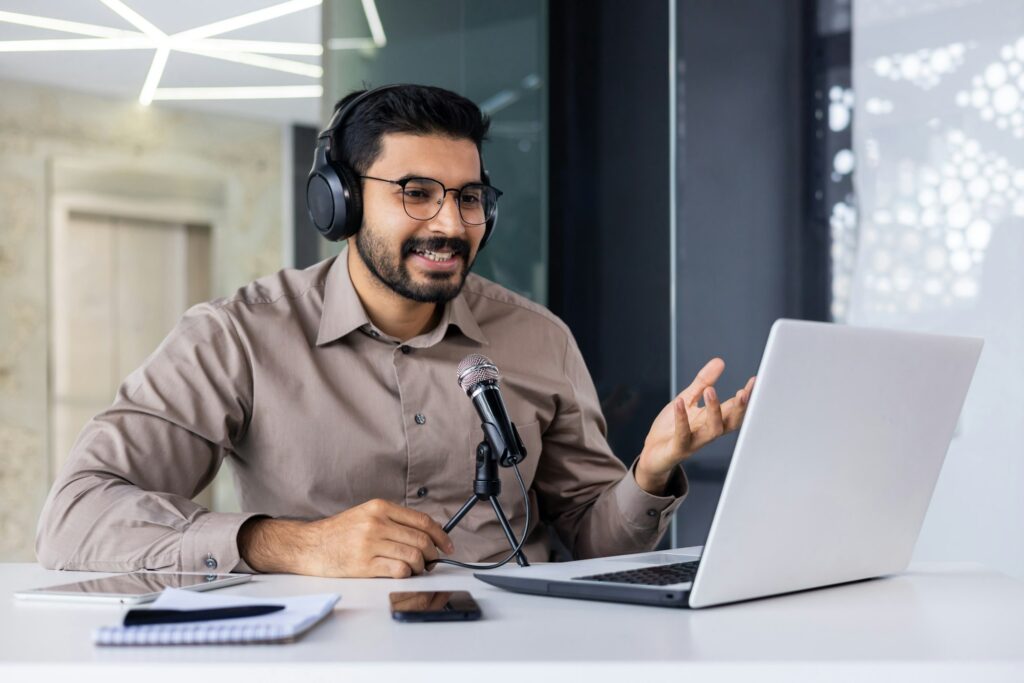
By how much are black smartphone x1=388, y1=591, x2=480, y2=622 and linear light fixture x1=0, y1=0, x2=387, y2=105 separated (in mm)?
2909

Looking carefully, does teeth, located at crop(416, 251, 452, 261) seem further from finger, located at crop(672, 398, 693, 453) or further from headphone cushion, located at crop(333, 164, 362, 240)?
finger, located at crop(672, 398, 693, 453)

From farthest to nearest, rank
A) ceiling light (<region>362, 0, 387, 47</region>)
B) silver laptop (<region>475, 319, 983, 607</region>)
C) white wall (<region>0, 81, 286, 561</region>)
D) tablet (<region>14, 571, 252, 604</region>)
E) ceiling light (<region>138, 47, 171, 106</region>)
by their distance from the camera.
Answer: white wall (<region>0, 81, 286, 561</region>) → ceiling light (<region>138, 47, 171, 106</region>) → ceiling light (<region>362, 0, 387, 47</region>) → tablet (<region>14, 571, 252, 604</region>) → silver laptop (<region>475, 319, 983, 607</region>)

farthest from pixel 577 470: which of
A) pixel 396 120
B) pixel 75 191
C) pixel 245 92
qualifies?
pixel 75 191

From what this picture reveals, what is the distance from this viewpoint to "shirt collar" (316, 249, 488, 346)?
1649 millimetres

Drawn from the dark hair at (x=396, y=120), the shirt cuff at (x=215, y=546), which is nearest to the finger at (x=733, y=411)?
the shirt cuff at (x=215, y=546)

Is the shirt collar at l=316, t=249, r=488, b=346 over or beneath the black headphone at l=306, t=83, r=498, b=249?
beneath

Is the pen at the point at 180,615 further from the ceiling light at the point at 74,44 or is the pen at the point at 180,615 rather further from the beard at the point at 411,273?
the ceiling light at the point at 74,44

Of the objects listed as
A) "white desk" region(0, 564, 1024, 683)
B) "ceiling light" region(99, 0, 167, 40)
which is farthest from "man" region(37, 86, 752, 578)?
"ceiling light" region(99, 0, 167, 40)

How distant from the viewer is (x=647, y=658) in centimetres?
75

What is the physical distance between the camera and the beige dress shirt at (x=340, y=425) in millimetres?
1531

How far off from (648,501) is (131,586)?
70 centimetres

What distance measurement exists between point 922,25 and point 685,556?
1870 mm

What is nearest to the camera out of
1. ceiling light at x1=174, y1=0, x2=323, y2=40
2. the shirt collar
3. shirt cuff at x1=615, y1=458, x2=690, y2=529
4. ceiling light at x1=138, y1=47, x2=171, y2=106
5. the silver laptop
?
the silver laptop

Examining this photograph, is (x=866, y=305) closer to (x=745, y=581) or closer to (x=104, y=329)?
(x=745, y=581)
